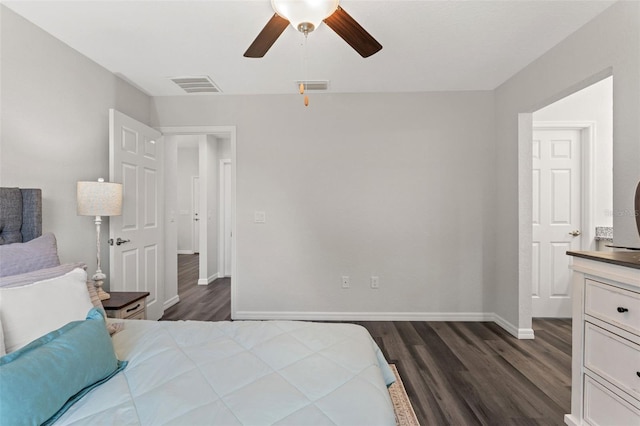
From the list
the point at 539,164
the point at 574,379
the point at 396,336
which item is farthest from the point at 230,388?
the point at 539,164

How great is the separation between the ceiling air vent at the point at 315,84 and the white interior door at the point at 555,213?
2458 mm

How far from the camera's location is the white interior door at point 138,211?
8.45ft

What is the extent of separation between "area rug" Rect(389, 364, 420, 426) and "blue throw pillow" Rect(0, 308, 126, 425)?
142 centimetres

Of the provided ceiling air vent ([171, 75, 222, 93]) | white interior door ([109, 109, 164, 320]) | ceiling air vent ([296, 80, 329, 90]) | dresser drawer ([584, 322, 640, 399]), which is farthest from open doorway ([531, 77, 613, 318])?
white interior door ([109, 109, 164, 320])

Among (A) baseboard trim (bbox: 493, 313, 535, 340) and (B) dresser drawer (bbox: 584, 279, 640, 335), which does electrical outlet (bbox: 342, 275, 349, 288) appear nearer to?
(A) baseboard trim (bbox: 493, 313, 535, 340)

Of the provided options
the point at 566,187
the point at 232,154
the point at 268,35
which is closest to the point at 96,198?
the point at 232,154

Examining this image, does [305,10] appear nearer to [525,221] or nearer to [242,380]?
[242,380]

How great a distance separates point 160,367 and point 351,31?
6.18ft

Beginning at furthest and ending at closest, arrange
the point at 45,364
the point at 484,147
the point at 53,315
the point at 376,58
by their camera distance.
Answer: the point at 484,147, the point at 376,58, the point at 53,315, the point at 45,364

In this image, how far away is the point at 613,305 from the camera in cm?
141

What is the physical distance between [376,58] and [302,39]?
711 millimetres

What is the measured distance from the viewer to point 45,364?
0.95 m

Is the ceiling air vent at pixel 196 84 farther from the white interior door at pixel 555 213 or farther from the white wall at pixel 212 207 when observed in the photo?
the white interior door at pixel 555 213

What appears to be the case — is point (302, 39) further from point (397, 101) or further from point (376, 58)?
point (397, 101)
